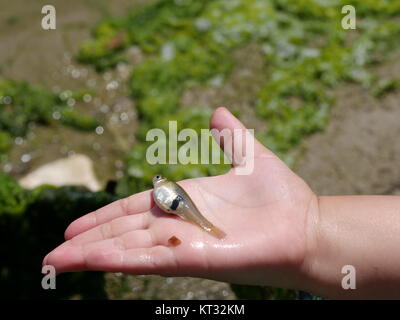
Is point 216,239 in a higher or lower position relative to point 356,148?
lower

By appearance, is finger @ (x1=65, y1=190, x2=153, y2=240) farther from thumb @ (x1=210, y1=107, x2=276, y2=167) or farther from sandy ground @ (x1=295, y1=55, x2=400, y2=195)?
sandy ground @ (x1=295, y1=55, x2=400, y2=195)

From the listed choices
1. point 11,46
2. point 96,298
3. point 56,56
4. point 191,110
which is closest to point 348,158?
point 191,110

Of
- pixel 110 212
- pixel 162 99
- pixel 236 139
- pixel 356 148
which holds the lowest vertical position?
pixel 110 212

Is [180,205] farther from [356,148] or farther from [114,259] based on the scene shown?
[356,148]

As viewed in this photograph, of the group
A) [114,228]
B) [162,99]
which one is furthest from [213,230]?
[162,99]

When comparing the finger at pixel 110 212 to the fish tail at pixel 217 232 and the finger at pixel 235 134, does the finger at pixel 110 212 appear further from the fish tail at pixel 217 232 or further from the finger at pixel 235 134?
the finger at pixel 235 134

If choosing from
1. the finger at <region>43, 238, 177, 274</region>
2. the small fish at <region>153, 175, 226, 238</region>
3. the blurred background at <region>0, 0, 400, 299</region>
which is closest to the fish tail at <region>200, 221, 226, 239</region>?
the small fish at <region>153, 175, 226, 238</region>
